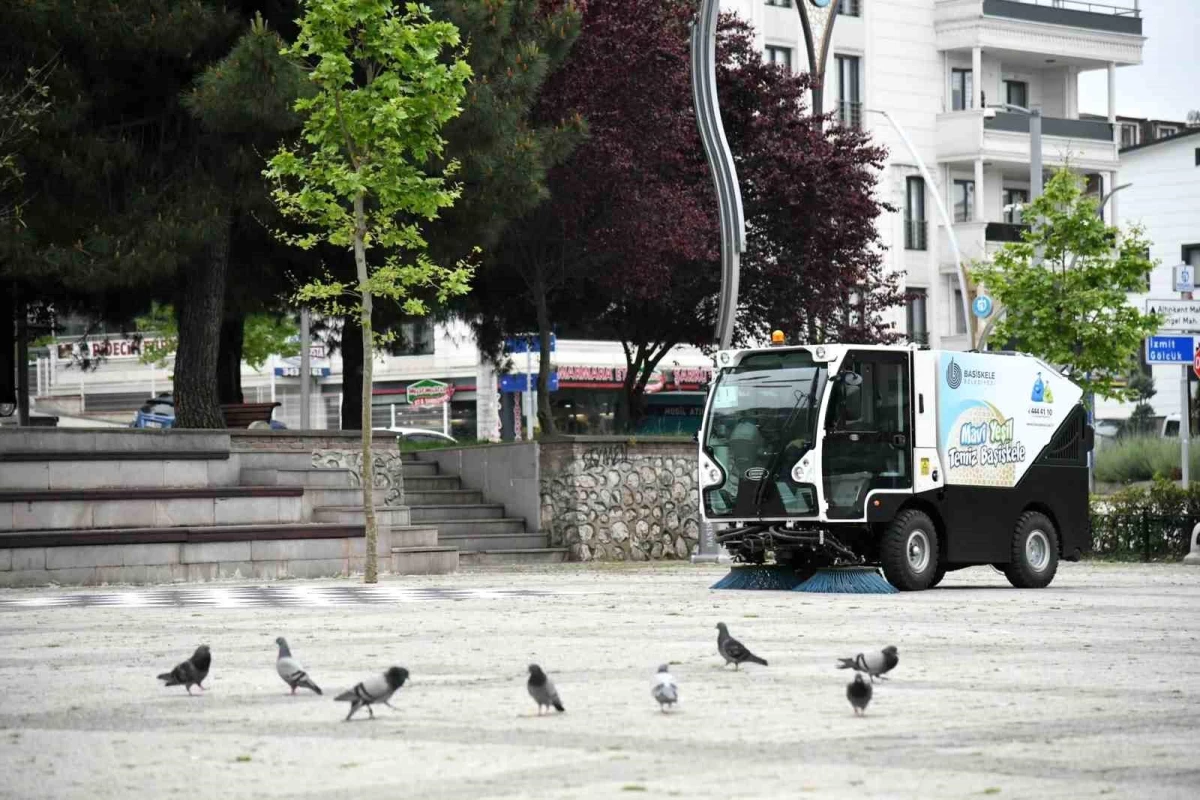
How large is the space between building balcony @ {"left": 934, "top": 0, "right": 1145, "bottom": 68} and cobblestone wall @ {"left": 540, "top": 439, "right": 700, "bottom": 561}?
3518 cm

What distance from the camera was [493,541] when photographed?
30953 millimetres

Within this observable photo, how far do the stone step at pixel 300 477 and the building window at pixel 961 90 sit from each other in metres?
41.2

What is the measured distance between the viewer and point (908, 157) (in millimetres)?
64500

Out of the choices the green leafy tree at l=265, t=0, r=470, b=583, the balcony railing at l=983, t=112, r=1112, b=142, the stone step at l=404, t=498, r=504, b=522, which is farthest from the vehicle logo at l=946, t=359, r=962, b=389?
the balcony railing at l=983, t=112, r=1112, b=142

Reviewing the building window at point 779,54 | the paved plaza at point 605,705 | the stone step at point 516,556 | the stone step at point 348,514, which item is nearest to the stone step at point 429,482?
the stone step at point 516,556

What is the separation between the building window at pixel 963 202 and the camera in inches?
2579

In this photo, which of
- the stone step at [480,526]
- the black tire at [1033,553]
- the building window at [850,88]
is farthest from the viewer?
the building window at [850,88]

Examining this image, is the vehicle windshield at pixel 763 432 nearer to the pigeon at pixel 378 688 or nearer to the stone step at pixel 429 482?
the stone step at pixel 429 482

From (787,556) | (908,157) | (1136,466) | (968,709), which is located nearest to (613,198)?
(787,556)

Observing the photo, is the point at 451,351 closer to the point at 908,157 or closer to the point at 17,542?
the point at 908,157

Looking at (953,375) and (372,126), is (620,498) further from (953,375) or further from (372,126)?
(372,126)

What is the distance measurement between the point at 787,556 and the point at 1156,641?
7.69m

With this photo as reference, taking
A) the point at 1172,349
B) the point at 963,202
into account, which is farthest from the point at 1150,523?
the point at 963,202

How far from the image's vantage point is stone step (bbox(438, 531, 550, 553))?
99.5 feet
